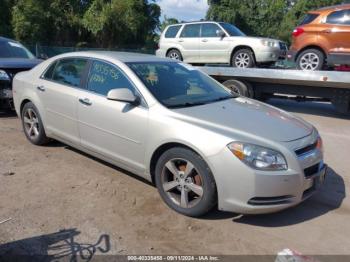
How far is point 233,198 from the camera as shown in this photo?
3.65 metres

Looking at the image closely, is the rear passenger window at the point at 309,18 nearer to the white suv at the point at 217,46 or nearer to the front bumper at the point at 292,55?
the front bumper at the point at 292,55

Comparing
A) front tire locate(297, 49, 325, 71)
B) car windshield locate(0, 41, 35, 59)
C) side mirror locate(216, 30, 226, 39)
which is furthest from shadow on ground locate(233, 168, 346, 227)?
car windshield locate(0, 41, 35, 59)

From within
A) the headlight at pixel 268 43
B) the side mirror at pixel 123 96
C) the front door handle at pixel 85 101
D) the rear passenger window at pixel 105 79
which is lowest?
the front door handle at pixel 85 101

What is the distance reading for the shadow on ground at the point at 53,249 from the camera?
3217mm

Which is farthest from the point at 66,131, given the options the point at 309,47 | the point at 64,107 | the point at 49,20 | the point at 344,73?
the point at 49,20

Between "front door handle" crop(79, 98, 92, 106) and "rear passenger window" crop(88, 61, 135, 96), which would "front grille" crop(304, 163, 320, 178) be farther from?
"front door handle" crop(79, 98, 92, 106)

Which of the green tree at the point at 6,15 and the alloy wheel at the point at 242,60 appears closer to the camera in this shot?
the alloy wheel at the point at 242,60

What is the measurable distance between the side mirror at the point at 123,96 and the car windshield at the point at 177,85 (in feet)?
0.70

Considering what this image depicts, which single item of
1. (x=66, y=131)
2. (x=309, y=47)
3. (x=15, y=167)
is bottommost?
(x=15, y=167)

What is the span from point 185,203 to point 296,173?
1.12m

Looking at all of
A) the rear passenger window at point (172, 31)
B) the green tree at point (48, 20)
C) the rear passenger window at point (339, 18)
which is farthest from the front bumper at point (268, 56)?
the green tree at point (48, 20)

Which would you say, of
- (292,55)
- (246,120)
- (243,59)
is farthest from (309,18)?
(246,120)

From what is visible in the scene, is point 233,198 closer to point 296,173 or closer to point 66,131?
point 296,173

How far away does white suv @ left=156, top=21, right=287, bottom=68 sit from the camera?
10328 mm
